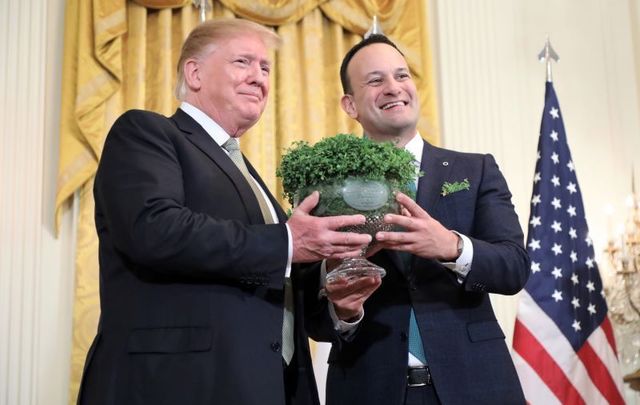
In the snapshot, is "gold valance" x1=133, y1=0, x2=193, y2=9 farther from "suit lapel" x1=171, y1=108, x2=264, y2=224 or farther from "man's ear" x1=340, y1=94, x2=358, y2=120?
"suit lapel" x1=171, y1=108, x2=264, y2=224

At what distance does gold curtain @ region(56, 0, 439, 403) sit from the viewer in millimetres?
4602

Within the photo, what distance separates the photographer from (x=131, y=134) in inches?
90.4

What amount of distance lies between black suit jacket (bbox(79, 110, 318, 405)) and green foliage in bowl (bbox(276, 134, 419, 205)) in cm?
17

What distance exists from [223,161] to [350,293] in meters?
0.51

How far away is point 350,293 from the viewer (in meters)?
2.42

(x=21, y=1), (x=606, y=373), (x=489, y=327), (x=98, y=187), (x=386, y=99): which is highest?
(x=21, y=1)

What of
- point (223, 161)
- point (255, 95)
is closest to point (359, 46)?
point (255, 95)

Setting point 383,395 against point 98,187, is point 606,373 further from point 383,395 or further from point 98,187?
point 98,187

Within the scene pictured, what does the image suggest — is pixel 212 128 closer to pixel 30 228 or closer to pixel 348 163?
pixel 348 163

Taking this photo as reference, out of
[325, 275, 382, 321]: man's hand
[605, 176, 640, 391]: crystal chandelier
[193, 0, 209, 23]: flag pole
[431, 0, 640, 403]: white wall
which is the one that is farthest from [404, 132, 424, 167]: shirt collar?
[605, 176, 640, 391]: crystal chandelier

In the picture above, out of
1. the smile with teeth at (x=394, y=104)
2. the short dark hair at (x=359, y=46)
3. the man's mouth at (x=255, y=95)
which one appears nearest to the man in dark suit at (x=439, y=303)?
the smile with teeth at (x=394, y=104)

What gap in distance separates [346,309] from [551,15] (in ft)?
14.6

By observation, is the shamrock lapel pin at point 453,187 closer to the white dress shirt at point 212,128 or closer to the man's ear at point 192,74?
the white dress shirt at point 212,128

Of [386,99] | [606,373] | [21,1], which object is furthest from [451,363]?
[21,1]
